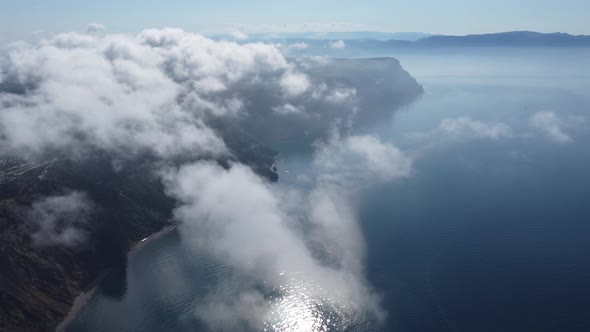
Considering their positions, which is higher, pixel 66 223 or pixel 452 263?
pixel 452 263

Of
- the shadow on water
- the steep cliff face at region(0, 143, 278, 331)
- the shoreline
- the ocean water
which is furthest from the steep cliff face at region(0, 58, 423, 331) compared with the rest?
the ocean water

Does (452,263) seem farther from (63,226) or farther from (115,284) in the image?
(63,226)

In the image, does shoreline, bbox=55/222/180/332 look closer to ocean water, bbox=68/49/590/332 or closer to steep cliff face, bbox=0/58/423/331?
steep cliff face, bbox=0/58/423/331

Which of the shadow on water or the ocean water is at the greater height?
the ocean water

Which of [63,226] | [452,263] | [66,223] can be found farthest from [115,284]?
[452,263]

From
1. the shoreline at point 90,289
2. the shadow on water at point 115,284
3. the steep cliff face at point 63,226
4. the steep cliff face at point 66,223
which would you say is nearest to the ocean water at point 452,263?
the shadow on water at point 115,284

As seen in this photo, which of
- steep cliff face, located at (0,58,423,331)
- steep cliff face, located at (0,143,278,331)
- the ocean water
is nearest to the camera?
the ocean water

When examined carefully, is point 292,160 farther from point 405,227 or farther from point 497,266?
point 497,266

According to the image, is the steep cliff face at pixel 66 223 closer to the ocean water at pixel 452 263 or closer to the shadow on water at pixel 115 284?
the shadow on water at pixel 115 284
